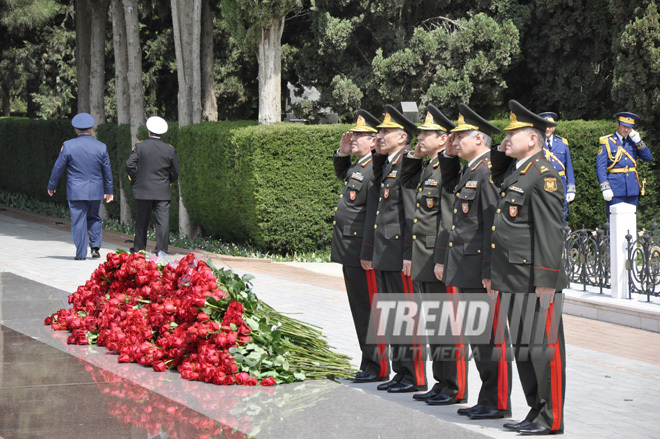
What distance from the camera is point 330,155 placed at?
1498 centimetres

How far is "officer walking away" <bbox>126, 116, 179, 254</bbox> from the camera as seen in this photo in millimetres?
12547

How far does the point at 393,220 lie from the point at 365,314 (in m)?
0.84

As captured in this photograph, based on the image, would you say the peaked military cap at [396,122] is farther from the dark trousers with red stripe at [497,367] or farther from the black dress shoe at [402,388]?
the black dress shoe at [402,388]

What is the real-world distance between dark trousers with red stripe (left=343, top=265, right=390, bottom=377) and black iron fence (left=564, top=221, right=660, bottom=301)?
4112 millimetres

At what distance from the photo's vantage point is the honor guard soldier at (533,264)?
17.6 feet

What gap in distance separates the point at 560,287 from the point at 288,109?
57.4 feet

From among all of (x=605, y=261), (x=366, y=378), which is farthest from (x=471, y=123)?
(x=605, y=261)

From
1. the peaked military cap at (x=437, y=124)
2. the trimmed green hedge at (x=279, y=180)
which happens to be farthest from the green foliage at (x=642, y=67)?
the peaked military cap at (x=437, y=124)

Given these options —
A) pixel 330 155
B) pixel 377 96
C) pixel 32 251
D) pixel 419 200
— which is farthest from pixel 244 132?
pixel 419 200

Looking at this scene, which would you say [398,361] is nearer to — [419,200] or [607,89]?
[419,200]

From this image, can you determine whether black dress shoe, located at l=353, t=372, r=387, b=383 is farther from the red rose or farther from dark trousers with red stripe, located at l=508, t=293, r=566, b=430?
dark trousers with red stripe, located at l=508, t=293, r=566, b=430

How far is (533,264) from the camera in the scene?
17.8ft

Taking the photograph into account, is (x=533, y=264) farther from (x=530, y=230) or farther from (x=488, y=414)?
(x=488, y=414)

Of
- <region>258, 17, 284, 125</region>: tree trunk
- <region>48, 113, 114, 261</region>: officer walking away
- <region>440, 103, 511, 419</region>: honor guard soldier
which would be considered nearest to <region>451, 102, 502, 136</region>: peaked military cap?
<region>440, 103, 511, 419</region>: honor guard soldier
